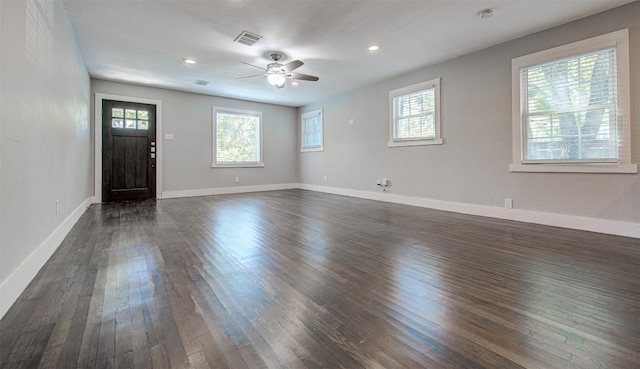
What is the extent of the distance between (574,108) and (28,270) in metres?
5.50

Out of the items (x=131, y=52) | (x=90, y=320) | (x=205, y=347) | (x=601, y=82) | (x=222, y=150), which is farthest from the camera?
(x=222, y=150)

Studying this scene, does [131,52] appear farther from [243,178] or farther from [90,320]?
[90,320]

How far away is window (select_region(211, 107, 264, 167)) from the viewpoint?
7236 mm

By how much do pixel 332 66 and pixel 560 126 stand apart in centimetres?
346

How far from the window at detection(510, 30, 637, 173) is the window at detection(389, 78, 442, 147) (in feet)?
4.06

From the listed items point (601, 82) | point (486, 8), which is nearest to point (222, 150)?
point (486, 8)

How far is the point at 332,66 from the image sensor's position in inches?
200

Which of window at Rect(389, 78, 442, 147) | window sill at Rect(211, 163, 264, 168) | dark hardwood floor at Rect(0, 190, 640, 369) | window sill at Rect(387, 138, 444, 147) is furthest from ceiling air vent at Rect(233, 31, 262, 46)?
window sill at Rect(211, 163, 264, 168)

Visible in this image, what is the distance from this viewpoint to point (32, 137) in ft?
6.93

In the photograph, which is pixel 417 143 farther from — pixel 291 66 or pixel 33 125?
pixel 33 125

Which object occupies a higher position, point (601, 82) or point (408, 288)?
point (601, 82)

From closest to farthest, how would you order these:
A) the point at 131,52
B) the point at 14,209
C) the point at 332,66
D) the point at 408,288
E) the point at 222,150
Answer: the point at 14,209, the point at 408,288, the point at 131,52, the point at 332,66, the point at 222,150

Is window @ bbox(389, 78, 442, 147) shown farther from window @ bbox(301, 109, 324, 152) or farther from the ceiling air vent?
the ceiling air vent

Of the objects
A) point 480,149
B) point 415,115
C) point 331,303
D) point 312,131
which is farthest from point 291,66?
point 312,131
